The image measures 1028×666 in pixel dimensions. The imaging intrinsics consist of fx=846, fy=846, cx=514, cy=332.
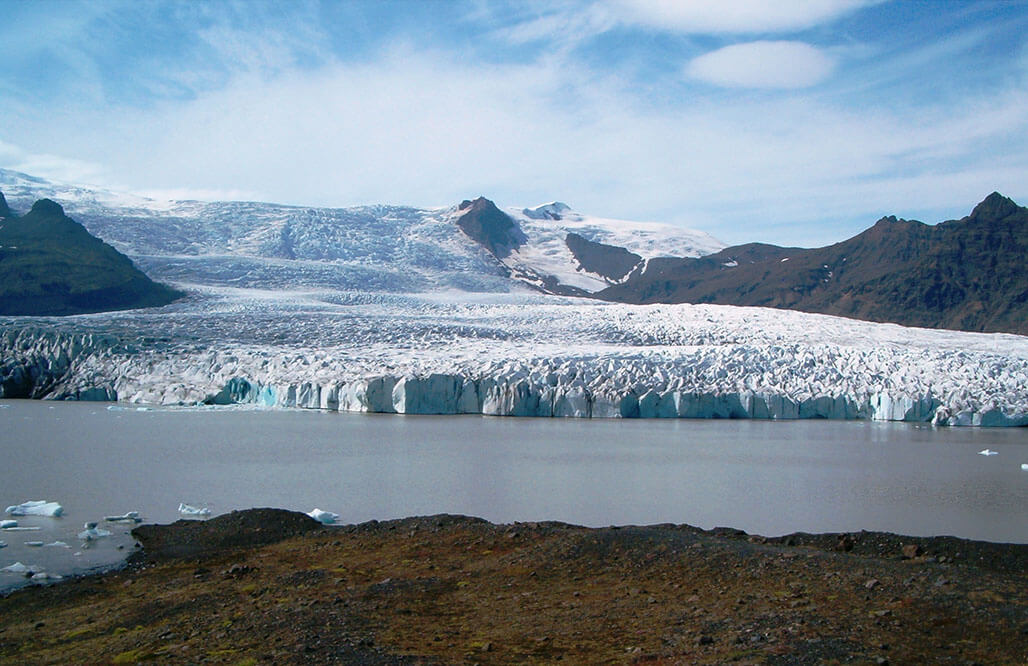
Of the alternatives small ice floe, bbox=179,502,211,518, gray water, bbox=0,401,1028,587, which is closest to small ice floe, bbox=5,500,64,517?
gray water, bbox=0,401,1028,587

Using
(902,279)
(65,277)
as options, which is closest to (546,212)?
(902,279)

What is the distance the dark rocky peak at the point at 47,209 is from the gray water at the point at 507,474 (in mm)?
20911

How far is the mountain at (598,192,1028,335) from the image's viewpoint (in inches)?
1882

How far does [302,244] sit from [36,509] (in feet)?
116

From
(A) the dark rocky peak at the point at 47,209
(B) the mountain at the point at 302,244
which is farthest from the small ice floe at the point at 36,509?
(A) the dark rocky peak at the point at 47,209

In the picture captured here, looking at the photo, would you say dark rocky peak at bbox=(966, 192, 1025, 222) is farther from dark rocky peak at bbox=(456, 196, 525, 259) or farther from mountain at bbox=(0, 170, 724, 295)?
dark rocky peak at bbox=(456, 196, 525, 259)

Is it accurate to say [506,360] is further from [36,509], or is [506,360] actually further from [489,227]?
[489,227]

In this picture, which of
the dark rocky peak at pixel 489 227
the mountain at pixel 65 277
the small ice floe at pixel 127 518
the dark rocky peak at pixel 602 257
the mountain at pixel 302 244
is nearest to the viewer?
the small ice floe at pixel 127 518

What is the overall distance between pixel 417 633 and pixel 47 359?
22107mm

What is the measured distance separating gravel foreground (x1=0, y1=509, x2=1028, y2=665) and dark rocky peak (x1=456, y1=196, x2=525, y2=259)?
48111 mm

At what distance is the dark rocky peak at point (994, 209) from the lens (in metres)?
52.4

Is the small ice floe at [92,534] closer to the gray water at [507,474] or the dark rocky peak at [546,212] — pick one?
the gray water at [507,474]

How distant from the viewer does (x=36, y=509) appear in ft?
26.0

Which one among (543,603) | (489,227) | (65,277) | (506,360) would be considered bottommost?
(543,603)
